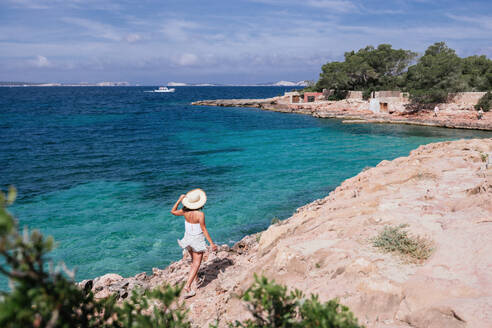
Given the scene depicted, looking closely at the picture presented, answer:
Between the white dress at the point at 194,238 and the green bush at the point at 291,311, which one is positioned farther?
the white dress at the point at 194,238

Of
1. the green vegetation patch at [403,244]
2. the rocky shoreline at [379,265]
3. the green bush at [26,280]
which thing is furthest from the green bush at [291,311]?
the green vegetation patch at [403,244]

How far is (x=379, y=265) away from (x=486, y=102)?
46738 millimetres

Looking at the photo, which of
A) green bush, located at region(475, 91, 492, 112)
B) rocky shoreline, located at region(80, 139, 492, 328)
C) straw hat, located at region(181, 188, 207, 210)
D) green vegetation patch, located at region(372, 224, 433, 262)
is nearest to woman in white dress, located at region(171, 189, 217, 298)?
straw hat, located at region(181, 188, 207, 210)

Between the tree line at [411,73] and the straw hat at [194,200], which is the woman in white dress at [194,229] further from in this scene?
the tree line at [411,73]

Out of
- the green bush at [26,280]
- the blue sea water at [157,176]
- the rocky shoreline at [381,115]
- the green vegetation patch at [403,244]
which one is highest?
the rocky shoreline at [381,115]

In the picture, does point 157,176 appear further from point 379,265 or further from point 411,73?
point 411,73

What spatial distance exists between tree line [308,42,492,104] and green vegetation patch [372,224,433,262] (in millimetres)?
46735

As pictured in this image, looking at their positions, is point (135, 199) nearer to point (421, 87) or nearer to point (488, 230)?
point (488, 230)

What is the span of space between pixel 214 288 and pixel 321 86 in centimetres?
7128

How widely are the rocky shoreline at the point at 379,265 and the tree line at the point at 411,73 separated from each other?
4319 centimetres

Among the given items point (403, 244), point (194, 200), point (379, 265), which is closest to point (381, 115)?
point (403, 244)

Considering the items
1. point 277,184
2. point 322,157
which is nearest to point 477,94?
point 322,157

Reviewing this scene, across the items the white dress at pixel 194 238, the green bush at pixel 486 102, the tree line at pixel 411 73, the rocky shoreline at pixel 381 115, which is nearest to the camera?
the white dress at pixel 194 238

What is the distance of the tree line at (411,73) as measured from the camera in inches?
1838
